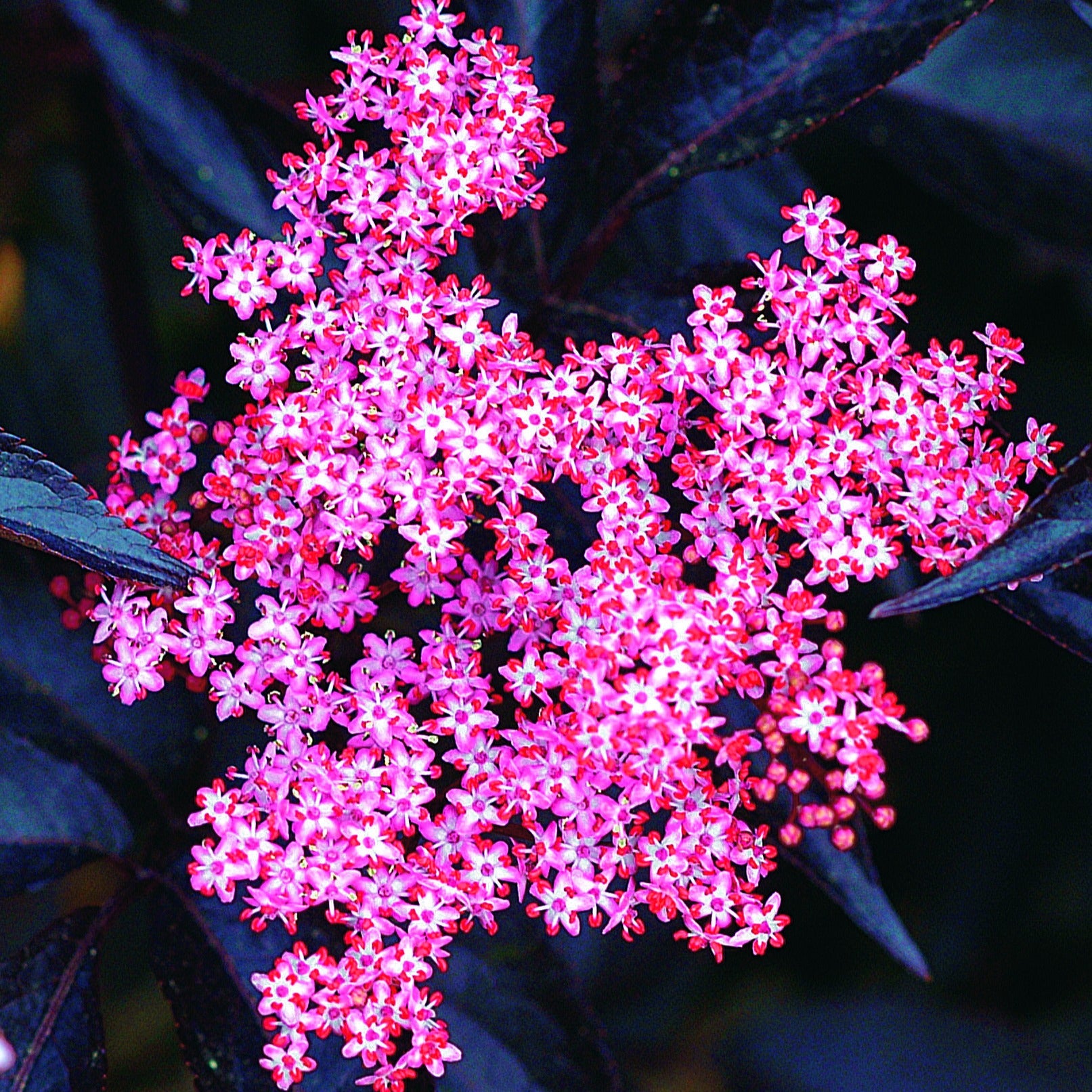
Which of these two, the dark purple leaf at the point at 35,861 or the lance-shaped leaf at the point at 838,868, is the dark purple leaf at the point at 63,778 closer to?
the dark purple leaf at the point at 35,861

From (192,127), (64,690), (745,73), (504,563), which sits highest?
(192,127)

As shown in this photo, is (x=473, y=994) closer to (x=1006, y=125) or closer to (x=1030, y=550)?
(x=1030, y=550)

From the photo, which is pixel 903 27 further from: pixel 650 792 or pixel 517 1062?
pixel 517 1062

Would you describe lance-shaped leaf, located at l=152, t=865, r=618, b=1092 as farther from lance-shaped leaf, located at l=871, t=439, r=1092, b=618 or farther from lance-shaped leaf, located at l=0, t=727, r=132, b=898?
lance-shaped leaf, located at l=871, t=439, r=1092, b=618

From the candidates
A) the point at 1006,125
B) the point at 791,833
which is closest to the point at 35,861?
the point at 791,833

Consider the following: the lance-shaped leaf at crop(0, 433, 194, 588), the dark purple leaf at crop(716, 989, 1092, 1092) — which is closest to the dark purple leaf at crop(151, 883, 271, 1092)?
the lance-shaped leaf at crop(0, 433, 194, 588)

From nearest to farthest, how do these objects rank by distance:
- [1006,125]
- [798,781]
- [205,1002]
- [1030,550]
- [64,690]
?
[1030,550] < [798,781] < [205,1002] < [64,690] < [1006,125]
